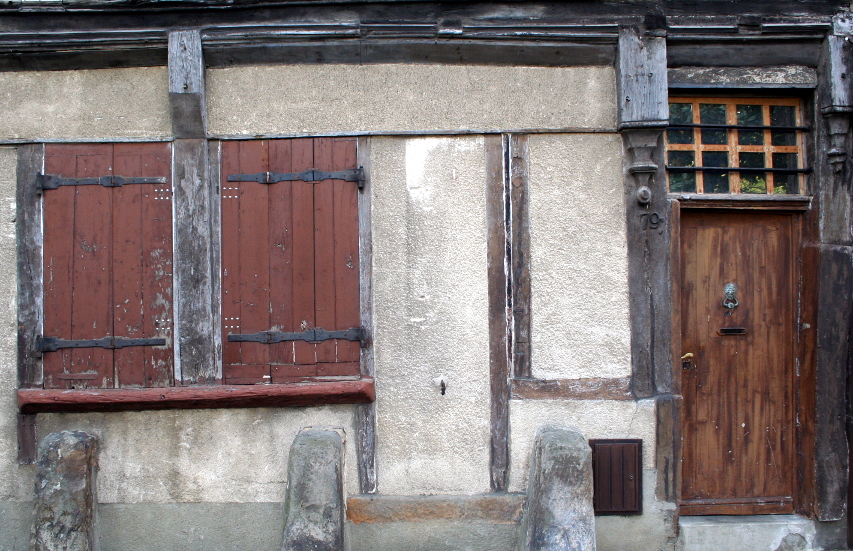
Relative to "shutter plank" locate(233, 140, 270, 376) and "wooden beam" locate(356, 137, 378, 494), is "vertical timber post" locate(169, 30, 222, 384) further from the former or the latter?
"wooden beam" locate(356, 137, 378, 494)

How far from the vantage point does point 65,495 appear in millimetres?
3389

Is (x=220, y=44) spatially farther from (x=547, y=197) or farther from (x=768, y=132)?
(x=768, y=132)

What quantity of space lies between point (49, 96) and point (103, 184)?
2.25ft

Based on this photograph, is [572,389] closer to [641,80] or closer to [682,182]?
[682,182]

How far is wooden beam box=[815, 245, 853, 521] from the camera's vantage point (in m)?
3.68

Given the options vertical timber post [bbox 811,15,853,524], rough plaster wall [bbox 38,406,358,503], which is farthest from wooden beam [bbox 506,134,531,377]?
vertical timber post [bbox 811,15,853,524]

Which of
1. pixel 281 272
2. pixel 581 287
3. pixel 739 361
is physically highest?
pixel 281 272

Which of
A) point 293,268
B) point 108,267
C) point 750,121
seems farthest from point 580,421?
point 108,267

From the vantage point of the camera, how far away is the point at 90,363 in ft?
12.1

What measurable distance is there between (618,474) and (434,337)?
142 cm

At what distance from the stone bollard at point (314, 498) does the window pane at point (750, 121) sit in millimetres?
3288

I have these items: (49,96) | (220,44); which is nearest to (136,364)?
(49,96)

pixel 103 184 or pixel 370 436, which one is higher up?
pixel 103 184

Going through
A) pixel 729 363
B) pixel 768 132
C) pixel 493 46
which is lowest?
pixel 729 363
